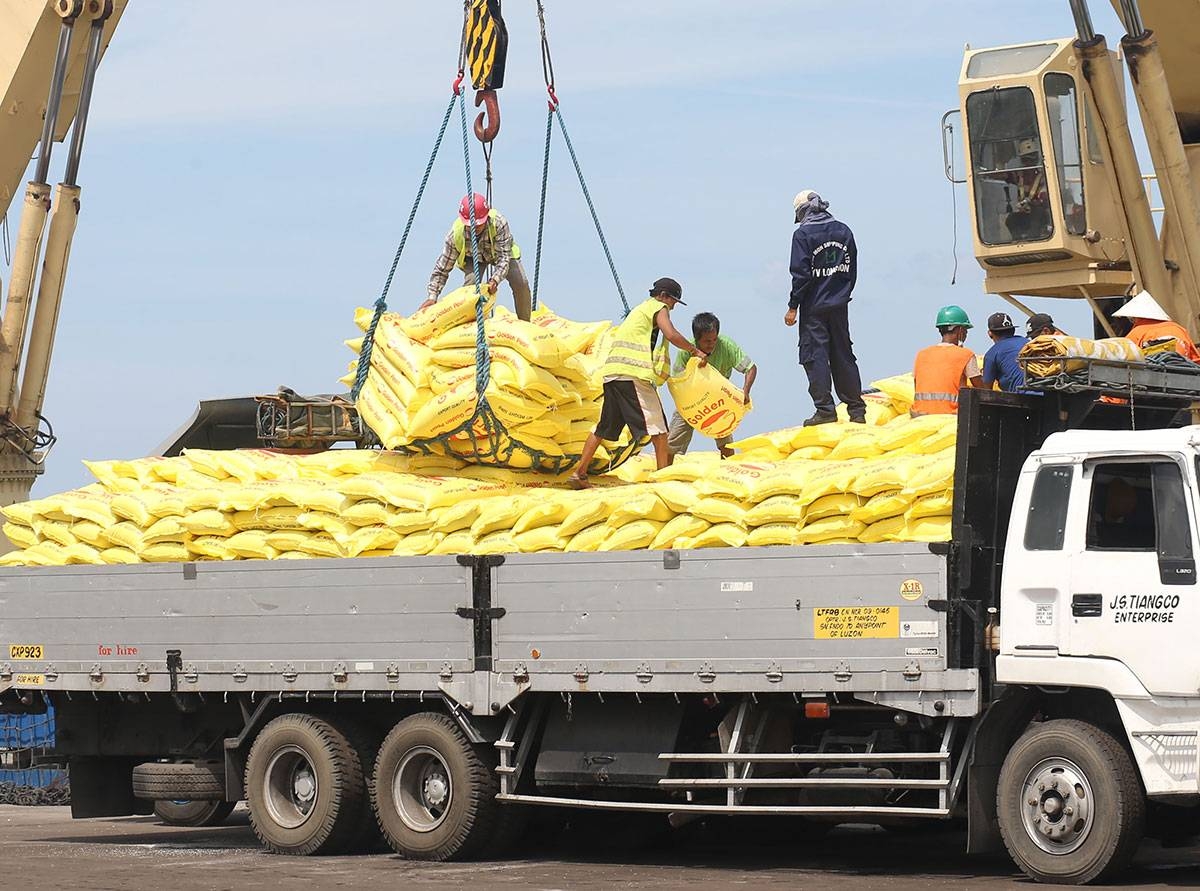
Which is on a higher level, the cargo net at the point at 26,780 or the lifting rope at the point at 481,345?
the lifting rope at the point at 481,345

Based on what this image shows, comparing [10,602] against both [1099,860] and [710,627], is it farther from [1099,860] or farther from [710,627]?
[1099,860]

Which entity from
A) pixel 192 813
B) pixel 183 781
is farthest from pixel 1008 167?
pixel 192 813

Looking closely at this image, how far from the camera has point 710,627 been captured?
1110 centimetres

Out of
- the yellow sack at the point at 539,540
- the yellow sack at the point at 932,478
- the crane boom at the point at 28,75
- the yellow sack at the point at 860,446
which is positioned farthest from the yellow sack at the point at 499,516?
the crane boom at the point at 28,75

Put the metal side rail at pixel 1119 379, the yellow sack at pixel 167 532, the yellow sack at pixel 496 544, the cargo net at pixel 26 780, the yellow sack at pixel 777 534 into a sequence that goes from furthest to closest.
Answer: the cargo net at pixel 26 780 → the yellow sack at pixel 167 532 → the yellow sack at pixel 496 544 → the yellow sack at pixel 777 534 → the metal side rail at pixel 1119 379

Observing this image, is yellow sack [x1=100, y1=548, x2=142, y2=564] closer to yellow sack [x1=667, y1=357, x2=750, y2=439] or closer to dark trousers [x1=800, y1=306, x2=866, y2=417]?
yellow sack [x1=667, y1=357, x2=750, y2=439]

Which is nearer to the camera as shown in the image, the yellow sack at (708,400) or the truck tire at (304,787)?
the truck tire at (304,787)

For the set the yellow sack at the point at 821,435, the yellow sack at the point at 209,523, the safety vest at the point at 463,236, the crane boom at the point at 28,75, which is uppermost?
the crane boom at the point at 28,75

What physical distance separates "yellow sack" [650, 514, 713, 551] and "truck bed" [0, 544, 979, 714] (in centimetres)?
15

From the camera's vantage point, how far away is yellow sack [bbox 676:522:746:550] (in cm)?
1109

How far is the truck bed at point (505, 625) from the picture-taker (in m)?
10.5

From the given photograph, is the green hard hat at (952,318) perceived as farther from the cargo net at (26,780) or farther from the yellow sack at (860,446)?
the cargo net at (26,780)

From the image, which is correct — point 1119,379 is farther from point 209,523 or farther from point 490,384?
point 209,523

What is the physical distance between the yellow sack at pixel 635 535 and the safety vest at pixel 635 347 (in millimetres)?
2189
